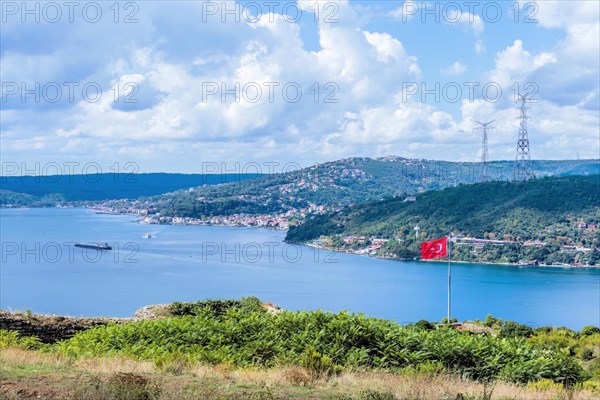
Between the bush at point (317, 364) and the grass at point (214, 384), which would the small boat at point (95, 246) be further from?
the bush at point (317, 364)

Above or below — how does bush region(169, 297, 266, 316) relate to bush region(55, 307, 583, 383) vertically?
below

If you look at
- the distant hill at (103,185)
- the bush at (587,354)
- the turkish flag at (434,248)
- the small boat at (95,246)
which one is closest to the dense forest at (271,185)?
the distant hill at (103,185)

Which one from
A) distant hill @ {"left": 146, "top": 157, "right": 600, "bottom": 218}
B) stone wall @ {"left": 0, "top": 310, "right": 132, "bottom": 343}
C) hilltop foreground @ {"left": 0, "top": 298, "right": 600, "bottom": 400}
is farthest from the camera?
distant hill @ {"left": 146, "top": 157, "right": 600, "bottom": 218}

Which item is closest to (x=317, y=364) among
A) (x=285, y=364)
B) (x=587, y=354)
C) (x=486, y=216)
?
(x=285, y=364)

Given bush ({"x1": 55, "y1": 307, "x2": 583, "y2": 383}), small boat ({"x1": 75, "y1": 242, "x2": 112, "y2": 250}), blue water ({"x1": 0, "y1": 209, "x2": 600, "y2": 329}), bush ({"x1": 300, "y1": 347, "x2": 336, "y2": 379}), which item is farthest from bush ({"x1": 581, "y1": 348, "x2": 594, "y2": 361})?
small boat ({"x1": 75, "y1": 242, "x2": 112, "y2": 250})

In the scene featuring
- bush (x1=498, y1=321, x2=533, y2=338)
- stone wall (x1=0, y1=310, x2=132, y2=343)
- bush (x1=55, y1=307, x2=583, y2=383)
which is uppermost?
bush (x1=55, y1=307, x2=583, y2=383)

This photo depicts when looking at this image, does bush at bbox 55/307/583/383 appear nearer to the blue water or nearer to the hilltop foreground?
the hilltop foreground

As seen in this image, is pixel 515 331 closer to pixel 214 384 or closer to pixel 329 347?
pixel 329 347
